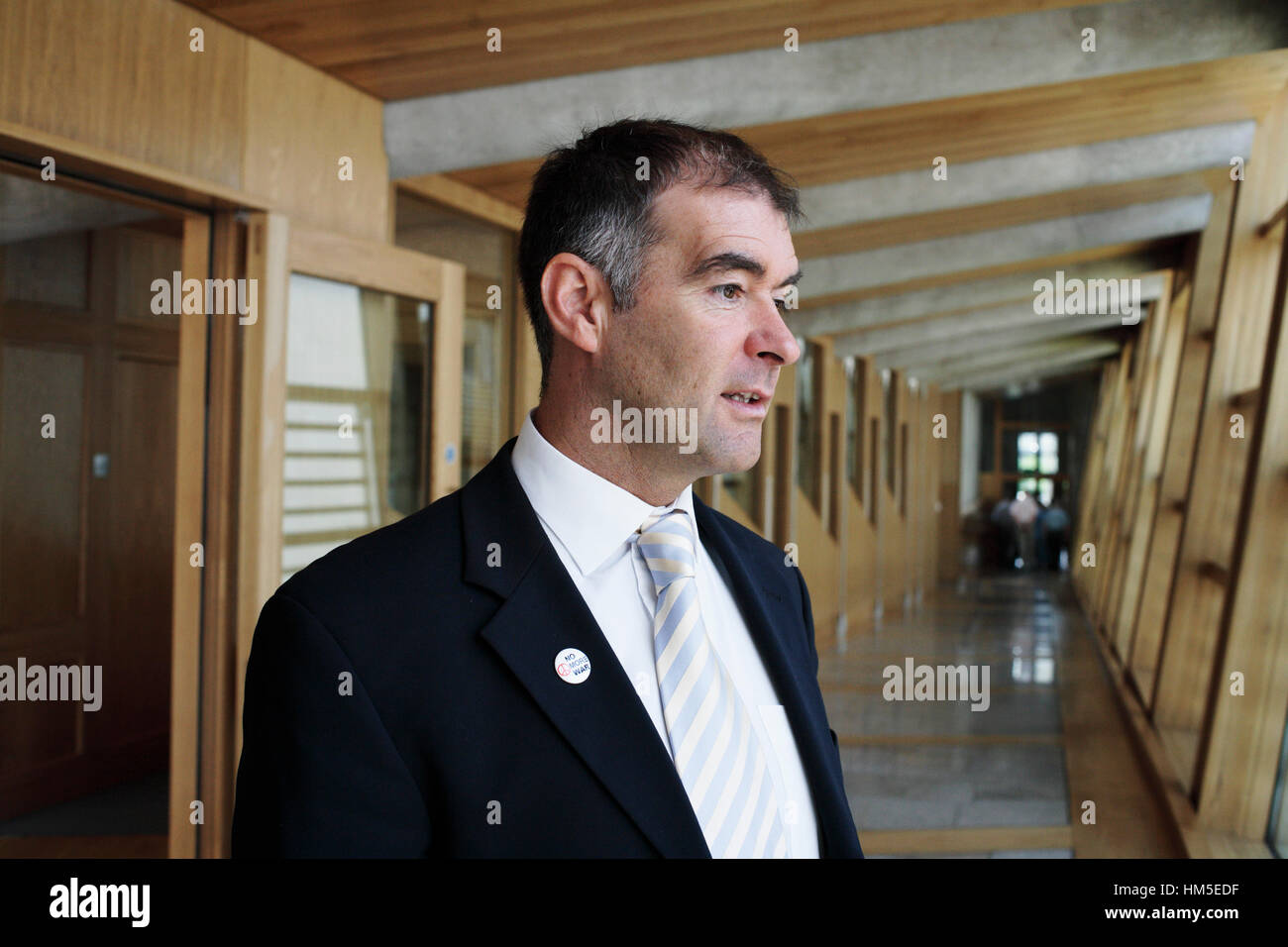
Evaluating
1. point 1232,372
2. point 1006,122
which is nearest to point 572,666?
point 1006,122

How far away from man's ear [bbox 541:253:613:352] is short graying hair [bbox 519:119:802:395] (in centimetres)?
1

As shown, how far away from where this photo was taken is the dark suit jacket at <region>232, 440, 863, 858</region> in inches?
46.8

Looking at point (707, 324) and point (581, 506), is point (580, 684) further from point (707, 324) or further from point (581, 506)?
point (707, 324)

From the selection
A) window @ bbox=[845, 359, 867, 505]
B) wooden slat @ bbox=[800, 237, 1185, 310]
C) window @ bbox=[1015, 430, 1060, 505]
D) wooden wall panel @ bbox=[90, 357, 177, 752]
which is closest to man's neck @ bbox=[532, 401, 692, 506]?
wooden wall panel @ bbox=[90, 357, 177, 752]

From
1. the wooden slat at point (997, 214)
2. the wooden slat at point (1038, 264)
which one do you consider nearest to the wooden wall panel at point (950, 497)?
the wooden slat at point (1038, 264)

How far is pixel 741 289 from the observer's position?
1500mm

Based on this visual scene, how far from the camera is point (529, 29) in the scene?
13.8ft

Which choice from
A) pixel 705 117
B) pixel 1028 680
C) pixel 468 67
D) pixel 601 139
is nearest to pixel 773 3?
pixel 705 117

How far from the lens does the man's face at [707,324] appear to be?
1.49m

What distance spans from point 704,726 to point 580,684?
0.59 feet

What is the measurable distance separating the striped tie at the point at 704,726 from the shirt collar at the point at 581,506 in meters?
0.04

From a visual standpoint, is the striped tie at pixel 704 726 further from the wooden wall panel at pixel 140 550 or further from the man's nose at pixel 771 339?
the wooden wall panel at pixel 140 550
